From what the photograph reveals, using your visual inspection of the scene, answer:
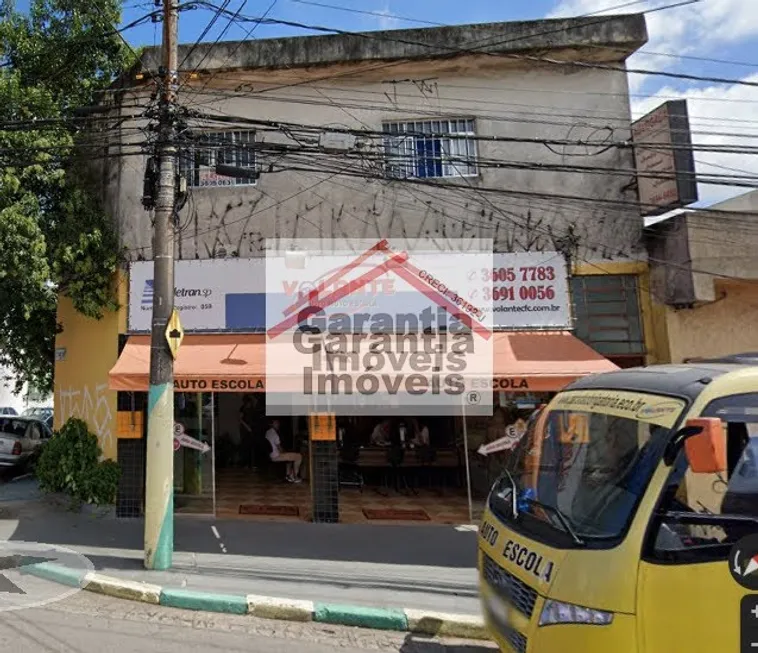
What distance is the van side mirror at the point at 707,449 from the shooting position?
245 centimetres

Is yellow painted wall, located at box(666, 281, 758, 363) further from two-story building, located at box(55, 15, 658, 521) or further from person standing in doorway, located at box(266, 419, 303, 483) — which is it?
person standing in doorway, located at box(266, 419, 303, 483)

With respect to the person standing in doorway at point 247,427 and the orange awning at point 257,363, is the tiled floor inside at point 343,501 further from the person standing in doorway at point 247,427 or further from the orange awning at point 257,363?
the orange awning at point 257,363

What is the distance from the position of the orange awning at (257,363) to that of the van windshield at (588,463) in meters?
3.67

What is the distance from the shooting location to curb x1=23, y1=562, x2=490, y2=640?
4.74 meters

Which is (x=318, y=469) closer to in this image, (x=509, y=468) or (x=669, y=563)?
(x=509, y=468)

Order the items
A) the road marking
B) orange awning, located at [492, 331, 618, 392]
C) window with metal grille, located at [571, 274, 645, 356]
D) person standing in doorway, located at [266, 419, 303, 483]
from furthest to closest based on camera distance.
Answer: person standing in doorway, located at [266, 419, 303, 483] → window with metal grille, located at [571, 274, 645, 356] → orange awning, located at [492, 331, 618, 392] → the road marking

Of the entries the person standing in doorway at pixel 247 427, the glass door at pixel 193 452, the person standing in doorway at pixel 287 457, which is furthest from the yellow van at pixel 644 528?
the person standing in doorway at pixel 247 427

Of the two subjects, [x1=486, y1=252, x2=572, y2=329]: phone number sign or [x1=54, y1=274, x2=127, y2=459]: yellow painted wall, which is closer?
[x1=486, y1=252, x2=572, y2=329]: phone number sign

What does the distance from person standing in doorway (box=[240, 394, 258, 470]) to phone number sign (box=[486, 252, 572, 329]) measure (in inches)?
278

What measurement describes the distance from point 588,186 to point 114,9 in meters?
9.40

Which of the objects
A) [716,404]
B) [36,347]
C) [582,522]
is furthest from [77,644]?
[36,347]

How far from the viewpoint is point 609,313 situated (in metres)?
9.42

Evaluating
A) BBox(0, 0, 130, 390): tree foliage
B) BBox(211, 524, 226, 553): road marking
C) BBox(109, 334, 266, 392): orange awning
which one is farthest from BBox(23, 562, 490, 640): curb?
BBox(0, 0, 130, 390): tree foliage

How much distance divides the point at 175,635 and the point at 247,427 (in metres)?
9.29
